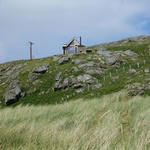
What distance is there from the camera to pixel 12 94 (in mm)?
48656

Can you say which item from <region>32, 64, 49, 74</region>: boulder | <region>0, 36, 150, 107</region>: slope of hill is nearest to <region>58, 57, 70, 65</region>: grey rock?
<region>0, 36, 150, 107</region>: slope of hill

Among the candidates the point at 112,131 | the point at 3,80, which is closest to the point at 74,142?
the point at 112,131

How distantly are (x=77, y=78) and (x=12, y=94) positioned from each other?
11732 mm

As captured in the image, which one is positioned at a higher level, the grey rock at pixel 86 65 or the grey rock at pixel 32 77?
the grey rock at pixel 86 65

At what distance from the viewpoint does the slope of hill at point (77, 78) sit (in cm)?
4141

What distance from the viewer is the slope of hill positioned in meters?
41.4

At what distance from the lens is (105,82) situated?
144 feet

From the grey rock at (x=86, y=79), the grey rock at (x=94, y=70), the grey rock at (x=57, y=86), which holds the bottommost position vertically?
the grey rock at (x=57, y=86)

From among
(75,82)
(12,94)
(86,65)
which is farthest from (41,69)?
(75,82)

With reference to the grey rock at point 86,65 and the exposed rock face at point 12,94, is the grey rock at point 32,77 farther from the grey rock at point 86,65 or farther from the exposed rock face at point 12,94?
the grey rock at point 86,65

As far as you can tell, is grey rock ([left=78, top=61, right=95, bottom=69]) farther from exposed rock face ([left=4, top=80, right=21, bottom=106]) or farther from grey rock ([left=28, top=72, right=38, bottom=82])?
exposed rock face ([left=4, top=80, right=21, bottom=106])

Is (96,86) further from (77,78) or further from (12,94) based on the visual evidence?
(12,94)

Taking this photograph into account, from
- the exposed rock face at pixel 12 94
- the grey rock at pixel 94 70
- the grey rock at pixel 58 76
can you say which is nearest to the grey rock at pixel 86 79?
the grey rock at pixel 94 70

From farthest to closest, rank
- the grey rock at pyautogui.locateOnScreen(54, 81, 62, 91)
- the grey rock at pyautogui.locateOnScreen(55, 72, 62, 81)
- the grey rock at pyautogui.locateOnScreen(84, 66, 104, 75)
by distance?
the grey rock at pyautogui.locateOnScreen(55, 72, 62, 81) < the grey rock at pyautogui.locateOnScreen(84, 66, 104, 75) < the grey rock at pyautogui.locateOnScreen(54, 81, 62, 91)
